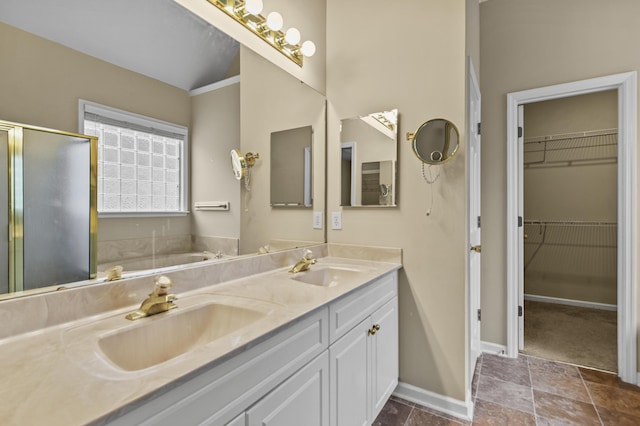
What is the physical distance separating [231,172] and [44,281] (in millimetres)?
837

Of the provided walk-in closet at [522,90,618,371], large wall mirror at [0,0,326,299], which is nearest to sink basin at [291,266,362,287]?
large wall mirror at [0,0,326,299]

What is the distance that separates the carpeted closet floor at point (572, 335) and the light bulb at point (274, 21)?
119 inches

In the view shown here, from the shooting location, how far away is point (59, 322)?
89 centimetres

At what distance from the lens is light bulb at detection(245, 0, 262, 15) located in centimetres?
151

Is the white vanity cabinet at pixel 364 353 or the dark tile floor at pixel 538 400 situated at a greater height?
the white vanity cabinet at pixel 364 353

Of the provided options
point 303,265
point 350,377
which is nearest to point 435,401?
point 350,377

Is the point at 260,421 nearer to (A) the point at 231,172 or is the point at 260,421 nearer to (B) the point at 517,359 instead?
(A) the point at 231,172

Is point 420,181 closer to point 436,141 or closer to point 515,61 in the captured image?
point 436,141

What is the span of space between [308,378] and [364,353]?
0.48 meters

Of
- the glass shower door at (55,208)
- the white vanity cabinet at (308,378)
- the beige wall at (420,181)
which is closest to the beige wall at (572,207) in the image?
the beige wall at (420,181)

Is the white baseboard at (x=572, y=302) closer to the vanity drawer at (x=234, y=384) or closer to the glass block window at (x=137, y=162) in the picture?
the vanity drawer at (x=234, y=384)

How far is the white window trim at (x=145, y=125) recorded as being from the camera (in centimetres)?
97

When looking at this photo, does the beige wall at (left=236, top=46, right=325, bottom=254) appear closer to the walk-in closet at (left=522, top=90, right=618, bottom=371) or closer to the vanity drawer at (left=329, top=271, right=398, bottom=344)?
the vanity drawer at (left=329, top=271, right=398, bottom=344)

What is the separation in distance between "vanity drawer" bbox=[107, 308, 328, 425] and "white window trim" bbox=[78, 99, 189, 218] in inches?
27.4
